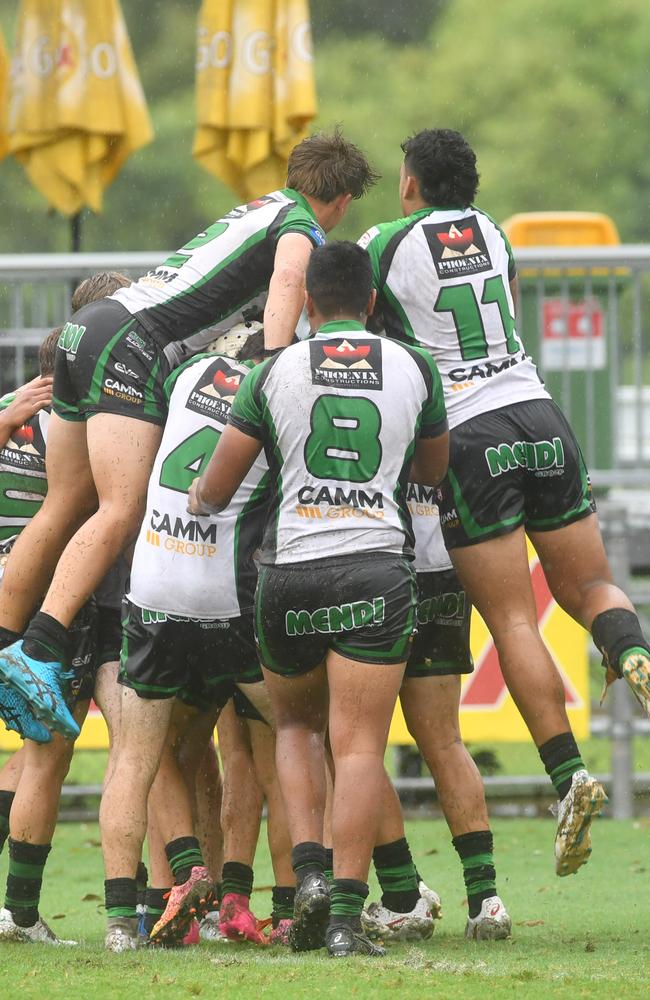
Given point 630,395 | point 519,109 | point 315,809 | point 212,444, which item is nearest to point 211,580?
point 212,444

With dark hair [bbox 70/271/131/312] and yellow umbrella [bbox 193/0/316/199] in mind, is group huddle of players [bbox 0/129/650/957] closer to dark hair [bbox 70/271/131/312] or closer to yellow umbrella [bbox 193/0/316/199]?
dark hair [bbox 70/271/131/312]

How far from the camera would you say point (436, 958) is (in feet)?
16.3

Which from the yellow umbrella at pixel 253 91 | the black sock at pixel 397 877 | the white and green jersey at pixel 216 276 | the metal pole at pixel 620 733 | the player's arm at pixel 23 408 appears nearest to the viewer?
the black sock at pixel 397 877

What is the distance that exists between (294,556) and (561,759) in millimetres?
1197

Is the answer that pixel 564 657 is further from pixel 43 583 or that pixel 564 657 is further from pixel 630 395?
pixel 43 583

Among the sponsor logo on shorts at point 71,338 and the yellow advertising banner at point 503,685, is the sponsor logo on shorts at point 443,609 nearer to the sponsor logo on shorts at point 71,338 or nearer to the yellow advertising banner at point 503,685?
the sponsor logo on shorts at point 71,338

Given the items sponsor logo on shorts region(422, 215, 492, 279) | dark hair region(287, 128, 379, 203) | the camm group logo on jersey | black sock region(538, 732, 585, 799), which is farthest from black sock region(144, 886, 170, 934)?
the camm group logo on jersey

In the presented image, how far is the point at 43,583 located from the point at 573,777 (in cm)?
196

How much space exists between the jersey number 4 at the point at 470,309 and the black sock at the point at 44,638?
1.63 meters

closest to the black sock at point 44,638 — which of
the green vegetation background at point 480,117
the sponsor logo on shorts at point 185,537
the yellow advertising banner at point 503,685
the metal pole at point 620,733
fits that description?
the sponsor logo on shorts at point 185,537

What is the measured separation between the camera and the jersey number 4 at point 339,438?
490 centimetres

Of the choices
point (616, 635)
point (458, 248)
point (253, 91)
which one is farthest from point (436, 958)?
point (253, 91)

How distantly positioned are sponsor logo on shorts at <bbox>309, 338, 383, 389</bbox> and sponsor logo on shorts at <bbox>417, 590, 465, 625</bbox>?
1.12 m

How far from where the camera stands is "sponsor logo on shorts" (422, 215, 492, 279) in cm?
557
